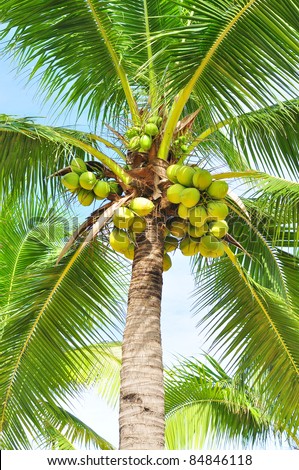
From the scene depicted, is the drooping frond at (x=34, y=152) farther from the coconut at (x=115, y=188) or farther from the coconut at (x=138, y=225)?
the coconut at (x=138, y=225)

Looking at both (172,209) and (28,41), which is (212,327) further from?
(28,41)

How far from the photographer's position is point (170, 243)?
5453mm

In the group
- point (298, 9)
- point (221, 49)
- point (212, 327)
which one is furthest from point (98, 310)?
point (298, 9)

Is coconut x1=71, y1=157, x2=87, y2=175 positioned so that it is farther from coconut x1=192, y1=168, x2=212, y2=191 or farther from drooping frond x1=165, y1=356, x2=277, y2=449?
drooping frond x1=165, y1=356, x2=277, y2=449

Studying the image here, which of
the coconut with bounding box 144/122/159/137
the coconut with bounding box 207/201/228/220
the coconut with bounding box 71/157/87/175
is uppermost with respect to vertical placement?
the coconut with bounding box 144/122/159/137

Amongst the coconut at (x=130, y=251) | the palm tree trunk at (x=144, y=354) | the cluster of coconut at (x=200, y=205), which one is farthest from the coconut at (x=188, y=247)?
the coconut at (x=130, y=251)

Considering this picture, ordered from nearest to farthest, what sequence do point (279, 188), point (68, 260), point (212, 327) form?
1. point (279, 188)
2. point (68, 260)
3. point (212, 327)

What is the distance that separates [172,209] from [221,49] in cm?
119

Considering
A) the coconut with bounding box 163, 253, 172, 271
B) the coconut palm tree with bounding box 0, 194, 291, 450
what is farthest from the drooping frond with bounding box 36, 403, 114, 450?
the coconut with bounding box 163, 253, 172, 271

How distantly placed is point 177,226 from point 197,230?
0.20 metres

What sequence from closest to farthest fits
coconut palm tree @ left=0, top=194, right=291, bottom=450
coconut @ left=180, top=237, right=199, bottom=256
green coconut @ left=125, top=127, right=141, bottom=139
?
coconut @ left=180, top=237, right=199, bottom=256
green coconut @ left=125, top=127, right=141, bottom=139
coconut palm tree @ left=0, top=194, right=291, bottom=450

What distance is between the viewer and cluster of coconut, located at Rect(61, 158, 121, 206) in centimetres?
515

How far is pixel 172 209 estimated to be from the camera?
5.16 metres

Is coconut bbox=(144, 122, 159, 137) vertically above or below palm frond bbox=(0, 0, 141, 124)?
below
